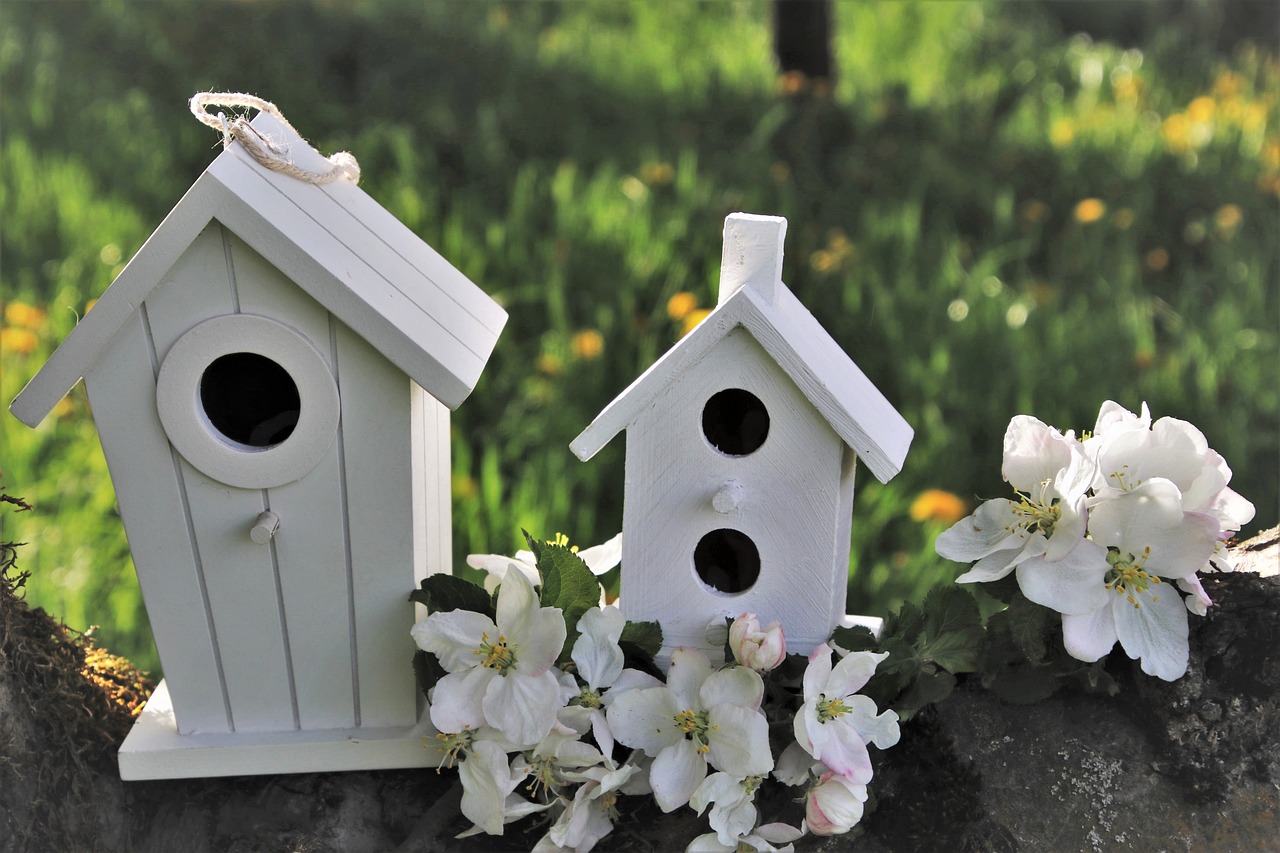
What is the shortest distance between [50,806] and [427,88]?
11.5 ft

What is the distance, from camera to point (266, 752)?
167 centimetres

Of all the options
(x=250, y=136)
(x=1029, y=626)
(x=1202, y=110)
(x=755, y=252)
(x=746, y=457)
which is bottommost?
(x=1202, y=110)

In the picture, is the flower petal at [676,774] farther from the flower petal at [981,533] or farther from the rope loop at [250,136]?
the rope loop at [250,136]

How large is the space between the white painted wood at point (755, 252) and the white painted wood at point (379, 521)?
45 centimetres

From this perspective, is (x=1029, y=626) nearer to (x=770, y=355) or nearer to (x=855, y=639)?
(x=855, y=639)

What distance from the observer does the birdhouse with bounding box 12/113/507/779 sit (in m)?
1.47

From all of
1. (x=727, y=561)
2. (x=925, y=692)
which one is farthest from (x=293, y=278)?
(x=925, y=692)

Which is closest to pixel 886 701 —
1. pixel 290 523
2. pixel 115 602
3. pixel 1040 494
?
pixel 1040 494

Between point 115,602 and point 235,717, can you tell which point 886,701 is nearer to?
point 235,717

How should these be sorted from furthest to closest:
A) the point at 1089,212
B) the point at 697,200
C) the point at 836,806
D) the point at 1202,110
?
the point at 1202,110, the point at 1089,212, the point at 697,200, the point at 836,806

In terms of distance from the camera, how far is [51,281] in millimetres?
3328

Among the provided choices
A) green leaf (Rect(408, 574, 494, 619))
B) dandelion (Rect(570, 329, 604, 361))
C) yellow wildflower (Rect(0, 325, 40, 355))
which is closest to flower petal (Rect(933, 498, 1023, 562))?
green leaf (Rect(408, 574, 494, 619))

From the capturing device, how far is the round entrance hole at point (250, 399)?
5.12 feet

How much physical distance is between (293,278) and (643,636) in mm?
653
